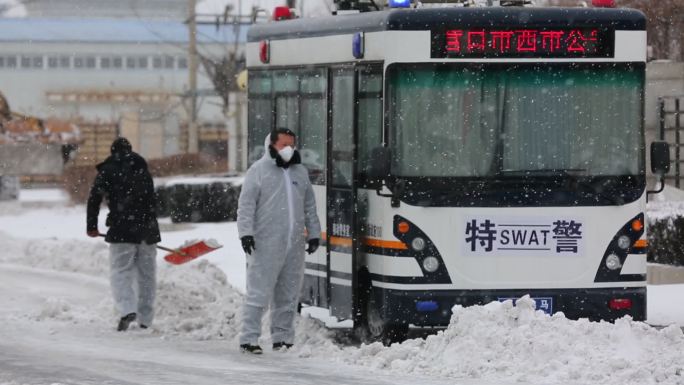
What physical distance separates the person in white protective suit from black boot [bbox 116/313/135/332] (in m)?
2.02

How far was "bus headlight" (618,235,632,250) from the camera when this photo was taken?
13.7 m

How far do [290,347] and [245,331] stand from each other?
0.48m

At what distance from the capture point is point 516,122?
13648mm

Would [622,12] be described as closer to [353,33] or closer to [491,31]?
[491,31]

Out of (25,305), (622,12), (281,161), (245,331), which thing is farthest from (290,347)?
(25,305)

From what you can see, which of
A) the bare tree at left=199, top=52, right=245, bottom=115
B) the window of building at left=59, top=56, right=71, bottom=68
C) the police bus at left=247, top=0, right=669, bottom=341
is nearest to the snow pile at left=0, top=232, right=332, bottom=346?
the police bus at left=247, top=0, right=669, bottom=341

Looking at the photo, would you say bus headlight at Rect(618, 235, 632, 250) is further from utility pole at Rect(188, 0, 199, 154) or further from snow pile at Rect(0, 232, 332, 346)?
utility pole at Rect(188, 0, 199, 154)

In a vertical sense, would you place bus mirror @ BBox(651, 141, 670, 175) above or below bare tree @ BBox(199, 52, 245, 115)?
above

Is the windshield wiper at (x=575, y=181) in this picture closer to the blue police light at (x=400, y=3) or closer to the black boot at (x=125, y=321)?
the blue police light at (x=400, y=3)

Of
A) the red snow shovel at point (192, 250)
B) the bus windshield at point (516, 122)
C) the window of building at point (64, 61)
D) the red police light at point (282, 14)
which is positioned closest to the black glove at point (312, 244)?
the bus windshield at point (516, 122)

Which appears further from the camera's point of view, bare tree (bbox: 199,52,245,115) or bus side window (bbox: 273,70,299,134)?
bare tree (bbox: 199,52,245,115)

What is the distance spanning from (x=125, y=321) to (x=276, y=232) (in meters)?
2.43

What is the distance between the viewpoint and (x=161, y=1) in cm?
8938

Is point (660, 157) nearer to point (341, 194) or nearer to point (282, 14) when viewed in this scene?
point (341, 194)
